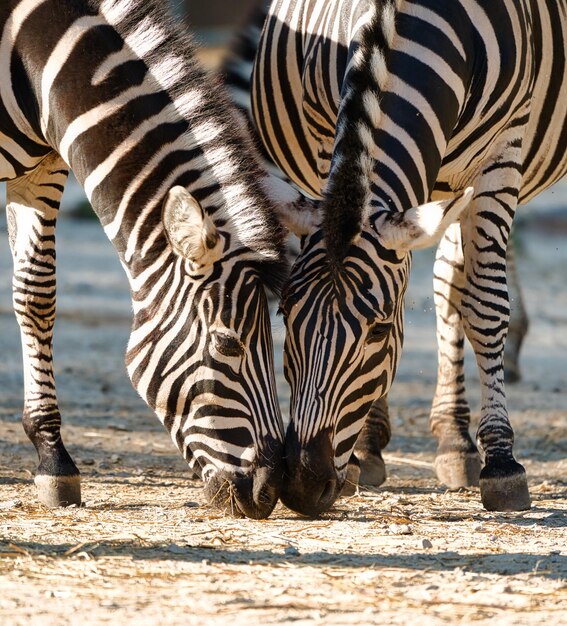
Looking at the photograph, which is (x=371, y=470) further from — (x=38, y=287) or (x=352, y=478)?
(x=38, y=287)

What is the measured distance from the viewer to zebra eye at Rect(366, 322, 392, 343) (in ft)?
15.7

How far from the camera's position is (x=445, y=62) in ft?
17.0

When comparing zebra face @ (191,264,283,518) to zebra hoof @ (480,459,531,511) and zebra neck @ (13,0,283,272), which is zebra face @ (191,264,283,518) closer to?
zebra neck @ (13,0,283,272)

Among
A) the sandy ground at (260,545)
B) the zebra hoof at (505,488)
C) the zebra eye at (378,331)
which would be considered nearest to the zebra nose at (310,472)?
the sandy ground at (260,545)

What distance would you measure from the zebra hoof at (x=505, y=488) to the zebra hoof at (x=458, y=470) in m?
0.78

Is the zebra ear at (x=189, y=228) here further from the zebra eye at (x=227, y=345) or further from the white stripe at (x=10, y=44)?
the white stripe at (x=10, y=44)

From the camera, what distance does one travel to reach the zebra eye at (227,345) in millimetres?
4570

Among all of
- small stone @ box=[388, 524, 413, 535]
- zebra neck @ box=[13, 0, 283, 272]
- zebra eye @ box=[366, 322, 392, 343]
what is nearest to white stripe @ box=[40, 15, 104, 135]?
zebra neck @ box=[13, 0, 283, 272]

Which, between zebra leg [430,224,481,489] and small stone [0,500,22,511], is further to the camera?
zebra leg [430,224,481,489]

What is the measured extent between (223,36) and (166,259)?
2216cm

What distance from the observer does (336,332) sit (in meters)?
4.67

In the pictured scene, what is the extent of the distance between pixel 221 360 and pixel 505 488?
66.9 inches

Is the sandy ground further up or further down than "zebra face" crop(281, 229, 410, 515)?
further down

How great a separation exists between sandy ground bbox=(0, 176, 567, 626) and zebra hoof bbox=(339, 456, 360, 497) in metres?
0.06
